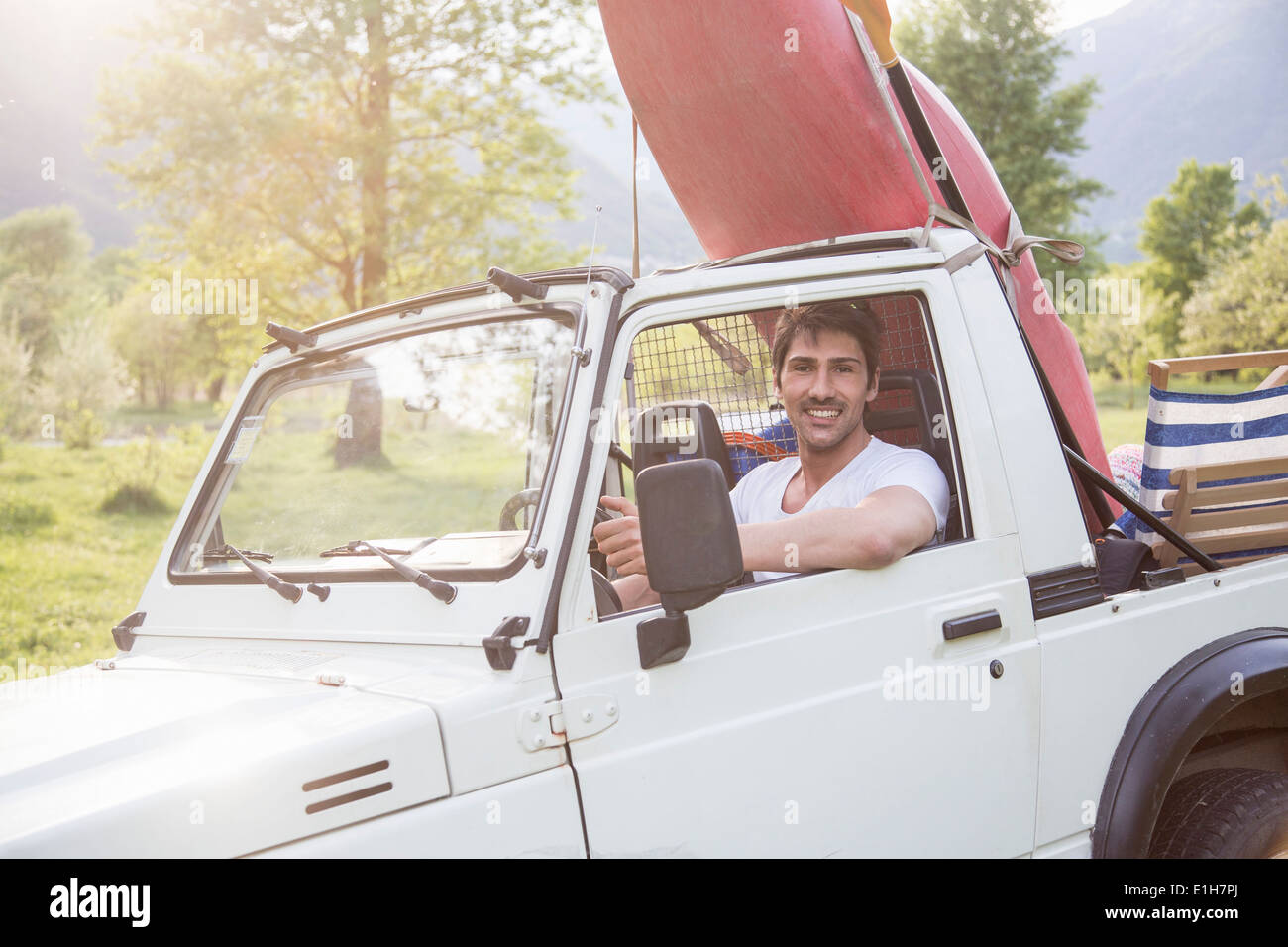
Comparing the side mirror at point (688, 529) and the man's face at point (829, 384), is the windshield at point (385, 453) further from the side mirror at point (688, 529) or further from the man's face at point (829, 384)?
the man's face at point (829, 384)

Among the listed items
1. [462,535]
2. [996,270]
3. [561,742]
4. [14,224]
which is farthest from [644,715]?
[14,224]

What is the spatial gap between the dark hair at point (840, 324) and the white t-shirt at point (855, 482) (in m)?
0.26

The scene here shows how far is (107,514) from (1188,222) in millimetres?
70139

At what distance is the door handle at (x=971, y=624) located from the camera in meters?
2.42

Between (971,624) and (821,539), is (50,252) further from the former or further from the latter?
(971,624)

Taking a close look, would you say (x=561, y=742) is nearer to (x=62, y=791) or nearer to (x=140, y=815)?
(x=140, y=815)

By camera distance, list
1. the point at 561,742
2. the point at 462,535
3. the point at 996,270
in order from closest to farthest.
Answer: the point at 561,742
the point at 462,535
the point at 996,270

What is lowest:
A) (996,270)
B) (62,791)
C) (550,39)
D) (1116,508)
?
(62,791)

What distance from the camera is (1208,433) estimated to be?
10.5 feet

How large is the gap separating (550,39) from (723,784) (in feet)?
53.9

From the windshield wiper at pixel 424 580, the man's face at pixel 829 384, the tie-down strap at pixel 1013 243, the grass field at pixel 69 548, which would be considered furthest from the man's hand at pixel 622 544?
the grass field at pixel 69 548

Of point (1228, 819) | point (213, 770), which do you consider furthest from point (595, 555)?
point (1228, 819)

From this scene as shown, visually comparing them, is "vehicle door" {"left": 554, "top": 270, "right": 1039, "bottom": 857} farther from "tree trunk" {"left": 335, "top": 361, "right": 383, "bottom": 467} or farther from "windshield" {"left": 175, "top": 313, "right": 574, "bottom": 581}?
"tree trunk" {"left": 335, "top": 361, "right": 383, "bottom": 467}

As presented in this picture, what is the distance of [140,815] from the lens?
67.9 inches
